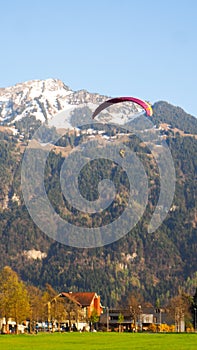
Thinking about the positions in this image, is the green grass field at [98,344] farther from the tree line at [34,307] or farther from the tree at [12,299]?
the tree line at [34,307]

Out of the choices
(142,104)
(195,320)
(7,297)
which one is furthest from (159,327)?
(142,104)

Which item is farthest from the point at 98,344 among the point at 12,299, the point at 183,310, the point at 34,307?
the point at 183,310


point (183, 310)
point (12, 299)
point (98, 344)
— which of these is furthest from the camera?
point (183, 310)

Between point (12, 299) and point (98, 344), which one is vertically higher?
point (12, 299)

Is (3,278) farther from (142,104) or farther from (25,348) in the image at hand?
(25,348)

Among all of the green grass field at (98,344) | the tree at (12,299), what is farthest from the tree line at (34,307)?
the green grass field at (98,344)

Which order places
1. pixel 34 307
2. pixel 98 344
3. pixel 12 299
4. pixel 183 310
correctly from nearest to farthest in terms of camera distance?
pixel 98 344
pixel 12 299
pixel 34 307
pixel 183 310

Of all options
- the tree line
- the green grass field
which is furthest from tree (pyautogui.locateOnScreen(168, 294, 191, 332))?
the green grass field

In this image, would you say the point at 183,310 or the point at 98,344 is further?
the point at 183,310

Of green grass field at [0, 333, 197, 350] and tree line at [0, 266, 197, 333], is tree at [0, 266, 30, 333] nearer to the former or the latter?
tree line at [0, 266, 197, 333]

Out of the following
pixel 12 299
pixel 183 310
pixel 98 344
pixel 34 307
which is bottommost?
pixel 98 344

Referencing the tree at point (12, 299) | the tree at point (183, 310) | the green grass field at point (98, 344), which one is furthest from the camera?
the tree at point (183, 310)

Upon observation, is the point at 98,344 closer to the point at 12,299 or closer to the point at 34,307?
the point at 12,299

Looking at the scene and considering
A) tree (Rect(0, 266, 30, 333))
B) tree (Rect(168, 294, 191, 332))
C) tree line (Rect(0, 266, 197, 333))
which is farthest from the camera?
tree (Rect(168, 294, 191, 332))
